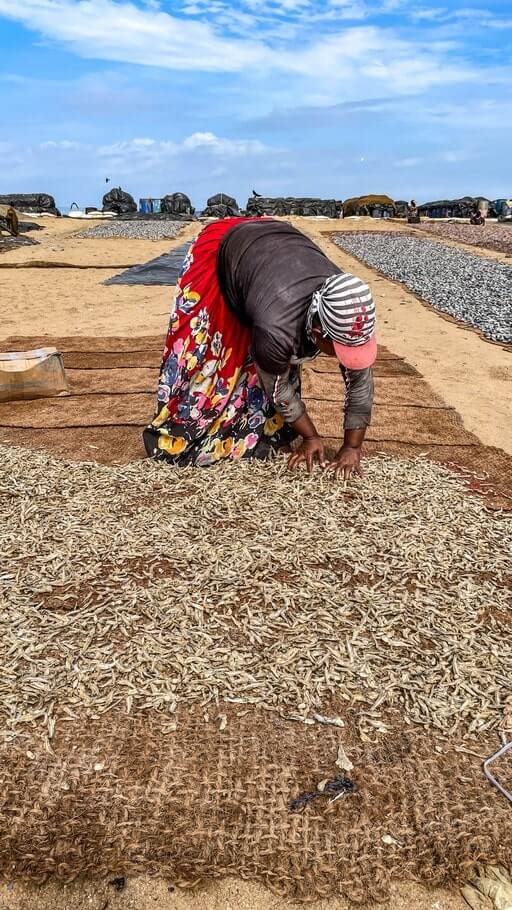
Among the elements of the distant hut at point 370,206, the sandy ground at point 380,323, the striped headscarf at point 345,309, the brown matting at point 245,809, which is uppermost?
the distant hut at point 370,206

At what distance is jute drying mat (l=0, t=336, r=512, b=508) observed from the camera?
13.3 ft

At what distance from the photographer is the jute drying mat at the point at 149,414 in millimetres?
4055

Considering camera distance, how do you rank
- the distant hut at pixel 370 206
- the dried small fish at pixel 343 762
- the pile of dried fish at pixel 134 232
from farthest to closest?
the distant hut at pixel 370 206 < the pile of dried fish at pixel 134 232 < the dried small fish at pixel 343 762

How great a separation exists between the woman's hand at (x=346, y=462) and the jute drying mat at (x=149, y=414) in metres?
0.64

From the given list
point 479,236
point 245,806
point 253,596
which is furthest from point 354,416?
point 479,236

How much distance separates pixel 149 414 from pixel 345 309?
2.43 metres

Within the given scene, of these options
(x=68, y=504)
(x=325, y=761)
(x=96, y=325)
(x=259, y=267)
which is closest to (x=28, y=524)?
(x=68, y=504)

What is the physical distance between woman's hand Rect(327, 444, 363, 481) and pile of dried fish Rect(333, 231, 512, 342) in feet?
15.0

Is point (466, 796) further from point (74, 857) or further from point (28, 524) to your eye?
point (28, 524)

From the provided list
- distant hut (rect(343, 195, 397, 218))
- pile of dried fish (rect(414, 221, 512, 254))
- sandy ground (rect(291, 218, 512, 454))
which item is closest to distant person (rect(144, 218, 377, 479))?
sandy ground (rect(291, 218, 512, 454))

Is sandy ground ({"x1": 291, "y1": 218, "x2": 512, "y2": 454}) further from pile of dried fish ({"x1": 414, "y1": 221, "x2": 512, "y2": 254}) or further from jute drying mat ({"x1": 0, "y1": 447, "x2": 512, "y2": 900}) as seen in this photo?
pile of dried fish ({"x1": 414, "y1": 221, "x2": 512, "y2": 254})

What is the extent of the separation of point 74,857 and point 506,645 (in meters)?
1.59

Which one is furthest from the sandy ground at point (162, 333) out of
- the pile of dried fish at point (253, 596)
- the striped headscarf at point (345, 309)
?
Answer: the striped headscarf at point (345, 309)

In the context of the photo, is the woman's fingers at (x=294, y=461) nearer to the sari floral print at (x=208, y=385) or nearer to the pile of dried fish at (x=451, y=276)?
the sari floral print at (x=208, y=385)
